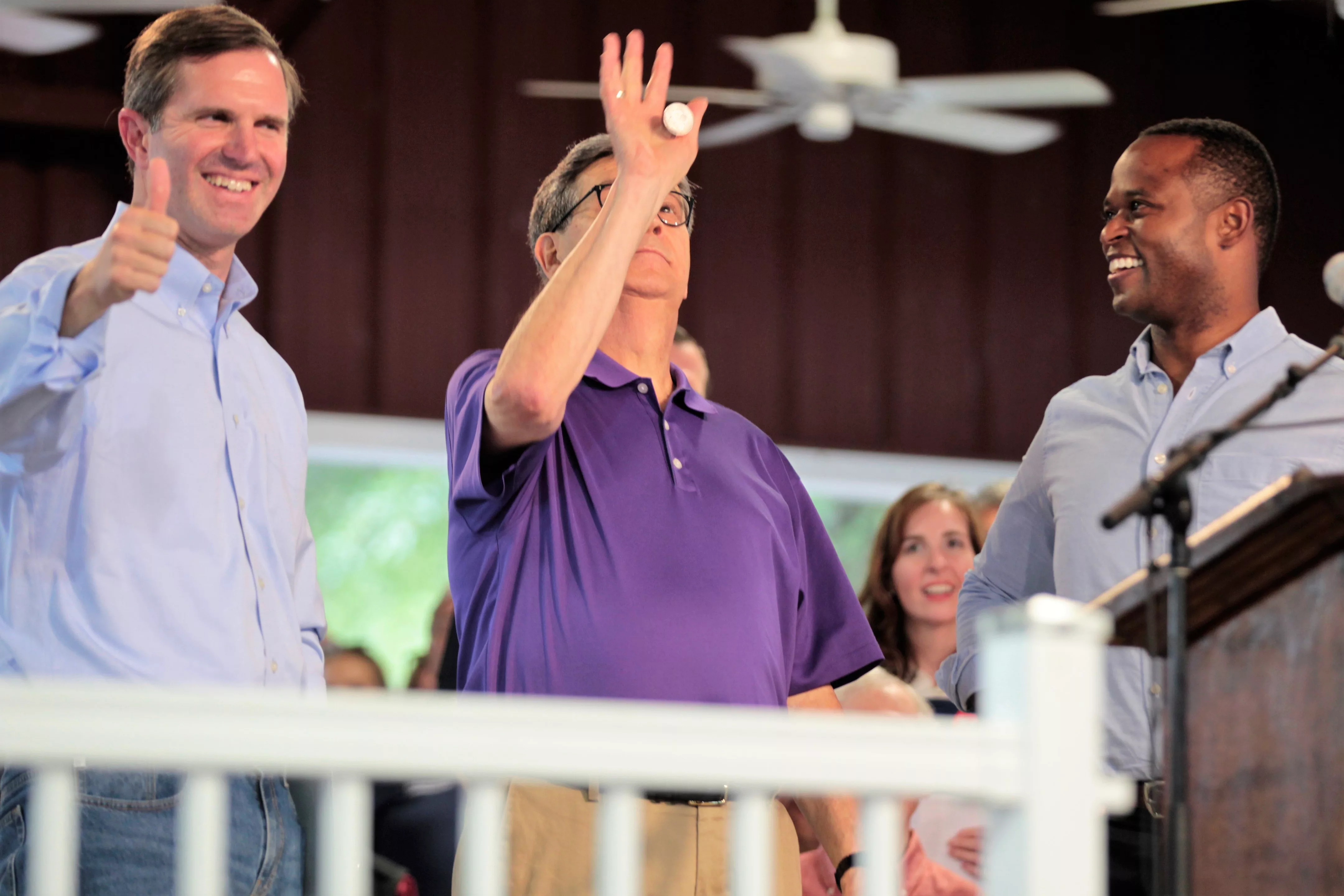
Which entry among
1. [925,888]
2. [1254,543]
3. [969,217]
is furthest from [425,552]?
[1254,543]

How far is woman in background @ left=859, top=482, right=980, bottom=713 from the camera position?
338cm

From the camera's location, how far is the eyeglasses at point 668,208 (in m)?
1.99

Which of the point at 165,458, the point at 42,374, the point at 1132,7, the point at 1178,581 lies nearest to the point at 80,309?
the point at 42,374

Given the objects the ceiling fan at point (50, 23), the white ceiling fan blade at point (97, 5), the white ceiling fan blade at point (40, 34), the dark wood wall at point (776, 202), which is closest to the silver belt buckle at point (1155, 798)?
the white ceiling fan blade at point (97, 5)

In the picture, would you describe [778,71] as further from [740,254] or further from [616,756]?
[616,756]

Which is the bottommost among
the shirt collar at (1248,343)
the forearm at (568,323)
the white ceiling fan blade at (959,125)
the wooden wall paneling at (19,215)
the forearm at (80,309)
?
the forearm at (80,309)

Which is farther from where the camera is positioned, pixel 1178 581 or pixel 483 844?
pixel 1178 581

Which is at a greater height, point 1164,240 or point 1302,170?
point 1302,170

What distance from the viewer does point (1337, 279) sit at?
1.78 metres

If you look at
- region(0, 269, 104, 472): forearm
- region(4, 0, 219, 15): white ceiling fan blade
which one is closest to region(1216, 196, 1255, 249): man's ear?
region(0, 269, 104, 472): forearm

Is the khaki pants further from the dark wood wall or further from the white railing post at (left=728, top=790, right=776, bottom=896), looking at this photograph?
the dark wood wall

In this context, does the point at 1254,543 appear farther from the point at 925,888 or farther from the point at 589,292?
the point at 925,888

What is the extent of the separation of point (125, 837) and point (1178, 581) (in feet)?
3.39

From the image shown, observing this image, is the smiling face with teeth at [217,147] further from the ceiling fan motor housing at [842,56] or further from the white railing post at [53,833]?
the ceiling fan motor housing at [842,56]
